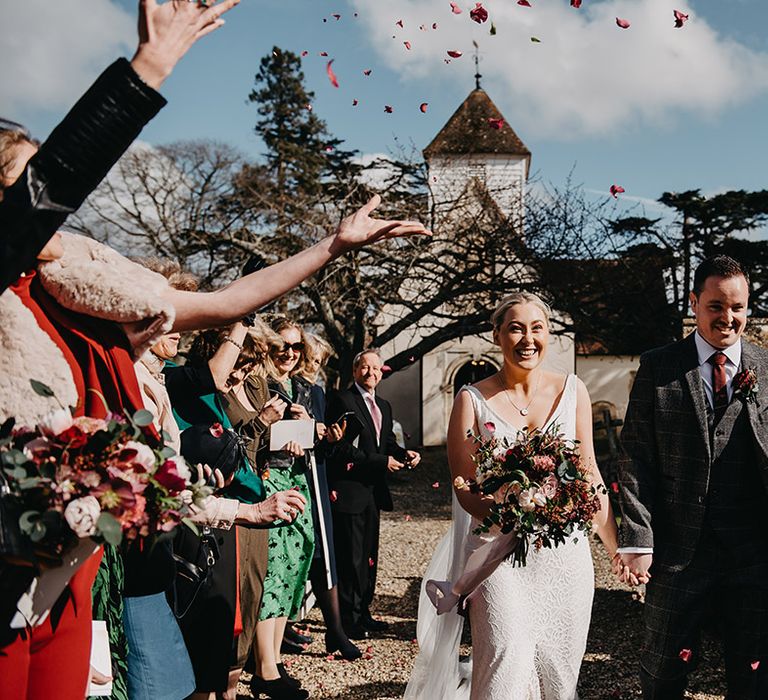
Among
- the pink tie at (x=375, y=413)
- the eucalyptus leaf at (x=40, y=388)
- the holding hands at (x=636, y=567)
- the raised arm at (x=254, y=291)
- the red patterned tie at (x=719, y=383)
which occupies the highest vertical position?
the red patterned tie at (x=719, y=383)

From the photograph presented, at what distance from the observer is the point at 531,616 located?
4.04 m

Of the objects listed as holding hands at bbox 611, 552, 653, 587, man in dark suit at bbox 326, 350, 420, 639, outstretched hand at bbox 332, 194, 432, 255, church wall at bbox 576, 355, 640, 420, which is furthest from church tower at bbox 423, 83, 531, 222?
Answer: church wall at bbox 576, 355, 640, 420

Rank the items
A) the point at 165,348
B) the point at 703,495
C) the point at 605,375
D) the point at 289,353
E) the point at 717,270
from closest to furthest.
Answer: the point at 165,348, the point at 703,495, the point at 717,270, the point at 289,353, the point at 605,375

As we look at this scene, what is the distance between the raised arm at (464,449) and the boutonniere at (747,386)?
1297mm

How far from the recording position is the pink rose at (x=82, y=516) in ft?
5.67

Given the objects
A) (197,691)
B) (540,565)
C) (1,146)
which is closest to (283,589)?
(197,691)

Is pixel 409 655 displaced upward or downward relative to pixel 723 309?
downward

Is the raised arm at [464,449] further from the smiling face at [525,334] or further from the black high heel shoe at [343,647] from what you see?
the black high heel shoe at [343,647]

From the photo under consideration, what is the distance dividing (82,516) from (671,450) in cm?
310

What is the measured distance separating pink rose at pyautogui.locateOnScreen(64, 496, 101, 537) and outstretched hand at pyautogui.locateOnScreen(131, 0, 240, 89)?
3.02 ft

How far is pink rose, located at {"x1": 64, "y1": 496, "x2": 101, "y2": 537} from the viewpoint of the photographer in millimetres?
1728

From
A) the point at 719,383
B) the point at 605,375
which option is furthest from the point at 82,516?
the point at 605,375

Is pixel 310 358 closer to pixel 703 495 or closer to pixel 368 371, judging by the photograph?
pixel 368 371

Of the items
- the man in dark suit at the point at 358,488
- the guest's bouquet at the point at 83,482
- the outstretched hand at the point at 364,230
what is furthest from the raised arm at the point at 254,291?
the man in dark suit at the point at 358,488
